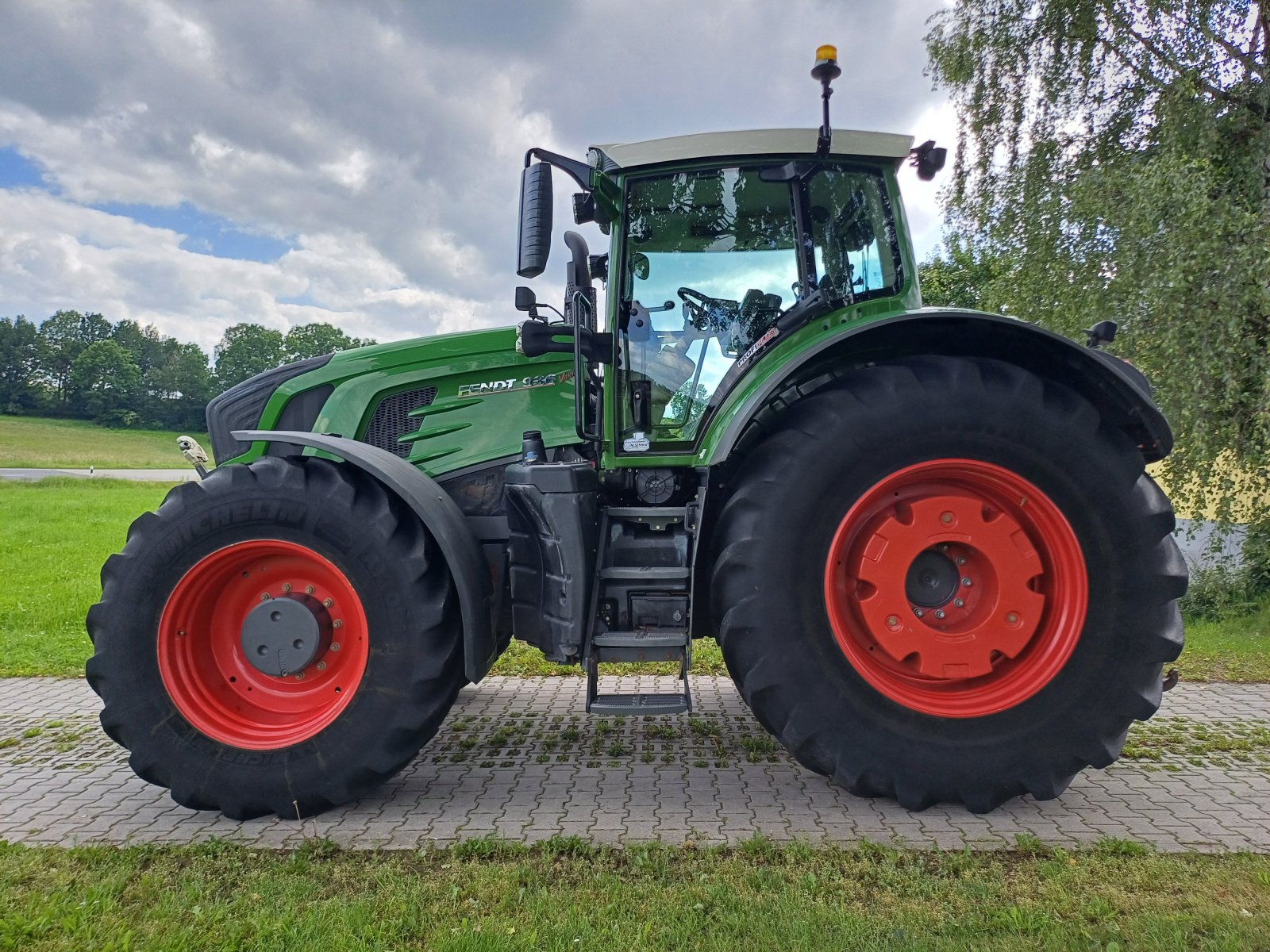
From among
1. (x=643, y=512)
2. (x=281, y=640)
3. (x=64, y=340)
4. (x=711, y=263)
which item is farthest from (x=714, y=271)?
(x=64, y=340)

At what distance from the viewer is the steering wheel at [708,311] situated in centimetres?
343

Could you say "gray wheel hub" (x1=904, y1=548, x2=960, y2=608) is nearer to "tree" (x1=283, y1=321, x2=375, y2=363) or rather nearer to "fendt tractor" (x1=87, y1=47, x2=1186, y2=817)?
"fendt tractor" (x1=87, y1=47, x2=1186, y2=817)

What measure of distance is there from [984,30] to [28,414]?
57479 millimetres

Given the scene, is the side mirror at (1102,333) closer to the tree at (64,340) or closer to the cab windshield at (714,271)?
the cab windshield at (714,271)

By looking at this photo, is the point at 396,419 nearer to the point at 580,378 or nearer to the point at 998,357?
the point at 580,378

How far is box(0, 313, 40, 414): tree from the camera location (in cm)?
5038

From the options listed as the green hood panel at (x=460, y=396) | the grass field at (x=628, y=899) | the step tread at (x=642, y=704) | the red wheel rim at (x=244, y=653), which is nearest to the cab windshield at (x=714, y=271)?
the green hood panel at (x=460, y=396)

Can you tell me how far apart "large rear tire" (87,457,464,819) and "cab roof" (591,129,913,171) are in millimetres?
1736

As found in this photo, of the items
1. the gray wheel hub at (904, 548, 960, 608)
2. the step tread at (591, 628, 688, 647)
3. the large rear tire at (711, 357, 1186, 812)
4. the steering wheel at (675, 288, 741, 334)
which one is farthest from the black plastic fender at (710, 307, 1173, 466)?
the gray wheel hub at (904, 548, 960, 608)

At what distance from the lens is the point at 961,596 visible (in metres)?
3.09

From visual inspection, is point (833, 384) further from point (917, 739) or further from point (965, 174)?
point (965, 174)

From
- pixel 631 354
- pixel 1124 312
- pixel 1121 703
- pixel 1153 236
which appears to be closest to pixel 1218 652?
pixel 1124 312

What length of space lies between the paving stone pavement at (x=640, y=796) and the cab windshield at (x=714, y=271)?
1493 millimetres

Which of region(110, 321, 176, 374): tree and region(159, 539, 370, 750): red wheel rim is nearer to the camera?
region(159, 539, 370, 750): red wheel rim
